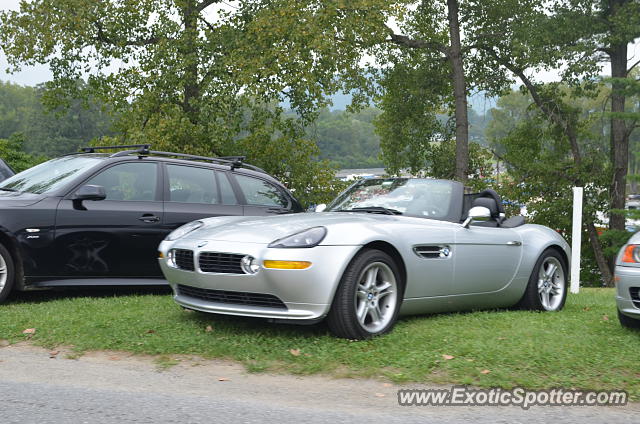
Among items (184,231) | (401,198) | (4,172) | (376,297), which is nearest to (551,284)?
(401,198)

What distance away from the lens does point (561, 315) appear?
7430 millimetres

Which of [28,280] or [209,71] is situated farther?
[209,71]

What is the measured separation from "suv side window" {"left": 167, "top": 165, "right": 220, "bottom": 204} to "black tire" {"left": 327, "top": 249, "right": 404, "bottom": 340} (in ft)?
11.3

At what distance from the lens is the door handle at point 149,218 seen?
8.32 meters

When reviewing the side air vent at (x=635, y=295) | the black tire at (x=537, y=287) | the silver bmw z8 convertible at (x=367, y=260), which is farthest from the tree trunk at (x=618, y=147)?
the side air vent at (x=635, y=295)

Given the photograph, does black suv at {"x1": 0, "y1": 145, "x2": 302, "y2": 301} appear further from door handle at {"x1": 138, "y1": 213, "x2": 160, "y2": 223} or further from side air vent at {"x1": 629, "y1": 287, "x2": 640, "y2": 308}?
side air vent at {"x1": 629, "y1": 287, "x2": 640, "y2": 308}

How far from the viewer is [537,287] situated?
7688 mm

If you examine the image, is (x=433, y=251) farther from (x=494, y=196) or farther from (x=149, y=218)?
(x=149, y=218)

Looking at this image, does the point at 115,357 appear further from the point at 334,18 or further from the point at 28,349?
the point at 334,18

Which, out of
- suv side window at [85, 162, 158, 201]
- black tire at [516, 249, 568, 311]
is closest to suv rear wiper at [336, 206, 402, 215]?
black tire at [516, 249, 568, 311]

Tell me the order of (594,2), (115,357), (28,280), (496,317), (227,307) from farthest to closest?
(594,2) → (28,280) → (496,317) → (227,307) → (115,357)

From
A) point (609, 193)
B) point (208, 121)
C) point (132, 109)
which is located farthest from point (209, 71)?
point (609, 193)

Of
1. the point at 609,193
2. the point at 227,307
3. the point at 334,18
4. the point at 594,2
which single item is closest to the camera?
the point at 227,307

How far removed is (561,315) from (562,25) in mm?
21068
